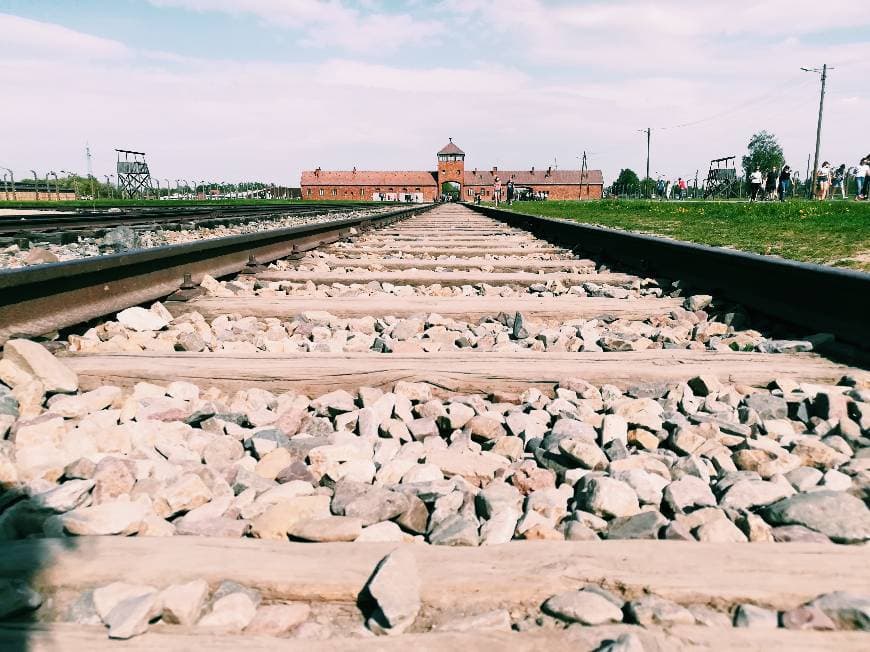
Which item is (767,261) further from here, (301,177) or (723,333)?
(301,177)

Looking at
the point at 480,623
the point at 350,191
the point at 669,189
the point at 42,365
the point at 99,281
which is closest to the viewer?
the point at 480,623

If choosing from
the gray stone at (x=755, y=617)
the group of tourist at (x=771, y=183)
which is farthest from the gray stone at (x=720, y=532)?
Answer: the group of tourist at (x=771, y=183)

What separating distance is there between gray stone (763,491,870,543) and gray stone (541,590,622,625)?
516 millimetres

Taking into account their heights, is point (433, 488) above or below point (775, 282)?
below

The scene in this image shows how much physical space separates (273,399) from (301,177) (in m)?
116

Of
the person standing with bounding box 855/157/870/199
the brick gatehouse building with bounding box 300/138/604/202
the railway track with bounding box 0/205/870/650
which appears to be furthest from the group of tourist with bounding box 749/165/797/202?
the brick gatehouse building with bounding box 300/138/604/202

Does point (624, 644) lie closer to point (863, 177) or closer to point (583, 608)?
point (583, 608)

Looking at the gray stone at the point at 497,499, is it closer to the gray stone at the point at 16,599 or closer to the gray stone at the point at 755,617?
the gray stone at the point at 755,617

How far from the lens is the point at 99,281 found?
10.1ft

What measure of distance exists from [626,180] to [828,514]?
6290 inches

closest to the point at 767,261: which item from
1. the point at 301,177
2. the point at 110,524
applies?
the point at 110,524

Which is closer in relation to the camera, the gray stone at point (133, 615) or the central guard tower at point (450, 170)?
the gray stone at point (133, 615)

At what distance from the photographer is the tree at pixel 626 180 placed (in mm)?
145887

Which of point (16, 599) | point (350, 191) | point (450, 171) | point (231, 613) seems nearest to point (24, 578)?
point (16, 599)
